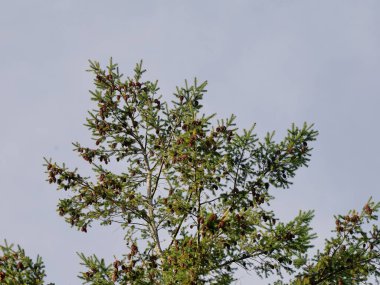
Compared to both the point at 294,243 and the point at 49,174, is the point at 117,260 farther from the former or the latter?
the point at 294,243

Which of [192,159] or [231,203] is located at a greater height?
[192,159]

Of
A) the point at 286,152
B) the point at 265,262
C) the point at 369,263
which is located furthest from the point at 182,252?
the point at 369,263

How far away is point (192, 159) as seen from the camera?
12.4 m

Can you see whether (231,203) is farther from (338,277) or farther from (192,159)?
(338,277)

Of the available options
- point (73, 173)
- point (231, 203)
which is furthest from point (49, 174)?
point (231, 203)

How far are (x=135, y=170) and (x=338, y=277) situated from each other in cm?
684

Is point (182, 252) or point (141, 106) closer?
point (182, 252)

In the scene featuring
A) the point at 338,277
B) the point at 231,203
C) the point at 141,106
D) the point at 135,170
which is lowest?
the point at 338,277

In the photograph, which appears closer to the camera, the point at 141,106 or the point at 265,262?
the point at 265,262

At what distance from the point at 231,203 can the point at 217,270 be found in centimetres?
169

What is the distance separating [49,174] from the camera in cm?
1374

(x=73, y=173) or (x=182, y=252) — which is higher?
(x=73, y=173)

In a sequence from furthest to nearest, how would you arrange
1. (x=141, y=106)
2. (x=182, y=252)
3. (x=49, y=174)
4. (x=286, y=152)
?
(x=141, y=106) < (x=49, y=174) < (x=286, y=152) < (x=182, y=252)

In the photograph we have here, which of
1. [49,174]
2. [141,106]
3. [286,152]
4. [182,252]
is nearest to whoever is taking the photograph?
[182,252]
